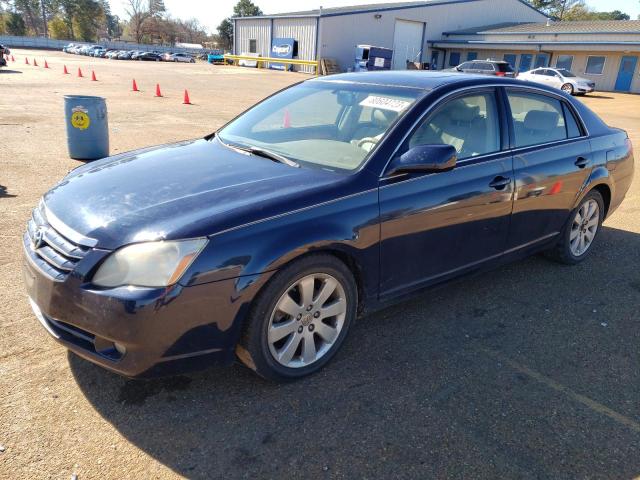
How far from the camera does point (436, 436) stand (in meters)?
2.54

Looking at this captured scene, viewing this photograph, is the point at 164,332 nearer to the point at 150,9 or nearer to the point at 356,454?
the point at 356,454

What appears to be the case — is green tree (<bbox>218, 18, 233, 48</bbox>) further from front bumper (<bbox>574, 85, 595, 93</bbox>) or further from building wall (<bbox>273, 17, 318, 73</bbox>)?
front bumper (<bbox>574, 85, 595, 93</bbox>)

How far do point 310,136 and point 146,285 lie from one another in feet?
5.85

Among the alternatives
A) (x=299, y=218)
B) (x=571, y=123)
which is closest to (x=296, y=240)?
(x=299, y=218)

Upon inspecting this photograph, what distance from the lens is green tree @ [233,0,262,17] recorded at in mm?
89000

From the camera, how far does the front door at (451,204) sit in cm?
311

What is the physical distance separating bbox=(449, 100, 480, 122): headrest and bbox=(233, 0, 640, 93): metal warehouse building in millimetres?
37343

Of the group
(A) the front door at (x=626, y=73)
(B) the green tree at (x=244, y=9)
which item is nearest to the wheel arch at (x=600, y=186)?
(A) the front door at (x=626, y=73)

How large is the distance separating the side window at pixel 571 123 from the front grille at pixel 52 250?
4.01 metres

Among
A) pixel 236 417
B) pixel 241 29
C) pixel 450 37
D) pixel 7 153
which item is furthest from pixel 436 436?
pixel 241 29

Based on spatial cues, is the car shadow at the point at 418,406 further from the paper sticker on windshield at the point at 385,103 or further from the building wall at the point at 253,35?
the building wall at the point at 253,35

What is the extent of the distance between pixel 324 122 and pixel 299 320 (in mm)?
1654

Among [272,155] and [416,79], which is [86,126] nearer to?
[272,155]

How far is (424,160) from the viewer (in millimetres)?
3002
